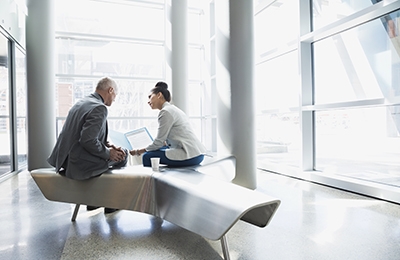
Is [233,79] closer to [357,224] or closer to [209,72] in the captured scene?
[357,224]

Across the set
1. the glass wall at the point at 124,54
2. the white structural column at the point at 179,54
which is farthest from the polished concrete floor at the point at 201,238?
the glass wall at the point at 124,54

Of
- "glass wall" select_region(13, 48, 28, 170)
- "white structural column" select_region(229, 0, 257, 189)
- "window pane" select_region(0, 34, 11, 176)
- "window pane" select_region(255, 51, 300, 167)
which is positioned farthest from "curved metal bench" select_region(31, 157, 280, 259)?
"glass wall" select_region(13, 48, 28, 170)

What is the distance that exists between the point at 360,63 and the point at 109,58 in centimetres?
536

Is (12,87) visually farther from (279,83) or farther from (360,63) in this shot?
(360,63)

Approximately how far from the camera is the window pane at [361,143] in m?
2.88

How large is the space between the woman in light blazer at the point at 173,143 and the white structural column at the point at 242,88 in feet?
2.46

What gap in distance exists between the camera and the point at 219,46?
3.46 metres

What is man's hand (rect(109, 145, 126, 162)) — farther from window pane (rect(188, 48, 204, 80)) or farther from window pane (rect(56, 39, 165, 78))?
window pane (rect(188, 48, 204, 80))

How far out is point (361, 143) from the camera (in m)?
3.31

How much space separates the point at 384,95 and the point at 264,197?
2.34 metres

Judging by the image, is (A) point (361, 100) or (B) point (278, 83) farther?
(B) point (278, 83)

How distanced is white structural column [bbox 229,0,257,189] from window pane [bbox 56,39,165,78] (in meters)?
4.10

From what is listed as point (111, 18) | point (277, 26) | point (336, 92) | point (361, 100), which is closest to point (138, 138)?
point (361, 100)

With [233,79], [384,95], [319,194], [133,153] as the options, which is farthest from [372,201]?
[133,153]
